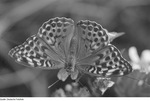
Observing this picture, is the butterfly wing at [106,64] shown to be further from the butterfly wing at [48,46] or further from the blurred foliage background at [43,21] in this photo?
the blurred foliage background at [43,21]

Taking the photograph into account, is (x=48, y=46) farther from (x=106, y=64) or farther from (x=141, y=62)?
(x=141, y=62)

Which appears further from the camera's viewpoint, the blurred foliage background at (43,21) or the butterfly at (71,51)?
the blurred foliage background at (43,21)

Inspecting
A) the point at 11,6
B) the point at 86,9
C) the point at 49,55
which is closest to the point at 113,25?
the point at 86,9

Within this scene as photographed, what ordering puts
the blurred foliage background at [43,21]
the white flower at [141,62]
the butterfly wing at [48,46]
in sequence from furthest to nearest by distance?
the blurred foliage background at [43,21], the white flower at [141,62], the butterfly wing at [48,46]

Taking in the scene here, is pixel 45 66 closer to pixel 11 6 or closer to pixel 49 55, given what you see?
pixel 49 55

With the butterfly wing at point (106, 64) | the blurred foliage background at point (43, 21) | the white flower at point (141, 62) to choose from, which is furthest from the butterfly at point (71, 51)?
the blurred foliage background at point (43, 21)

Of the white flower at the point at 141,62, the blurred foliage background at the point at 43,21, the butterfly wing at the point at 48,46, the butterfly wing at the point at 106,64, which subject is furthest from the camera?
the blurred foliage background at the point at 43,21

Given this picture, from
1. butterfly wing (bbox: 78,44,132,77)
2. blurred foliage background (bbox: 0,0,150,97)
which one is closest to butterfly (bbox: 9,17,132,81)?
butterfly wing (bbox: 78,44,132,77)

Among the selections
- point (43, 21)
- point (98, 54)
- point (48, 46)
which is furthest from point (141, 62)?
point (43, 21)
